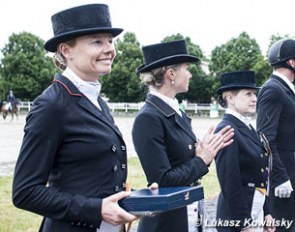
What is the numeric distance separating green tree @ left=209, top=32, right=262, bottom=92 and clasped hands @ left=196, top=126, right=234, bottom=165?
1743 inches

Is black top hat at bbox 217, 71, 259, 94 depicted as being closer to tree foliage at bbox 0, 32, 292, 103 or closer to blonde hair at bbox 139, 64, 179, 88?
blonde hair at bbox 139, 64, 179, 88

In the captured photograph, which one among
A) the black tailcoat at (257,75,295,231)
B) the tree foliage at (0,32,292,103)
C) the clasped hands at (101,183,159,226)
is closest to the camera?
the clasped hands at (101,183,159,226)

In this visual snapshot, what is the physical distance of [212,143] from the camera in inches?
125

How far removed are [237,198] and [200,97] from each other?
44.5m

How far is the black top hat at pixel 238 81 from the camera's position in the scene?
14.1 feet

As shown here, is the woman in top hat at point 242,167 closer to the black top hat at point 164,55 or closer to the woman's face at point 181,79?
the woman's face at point 181,79

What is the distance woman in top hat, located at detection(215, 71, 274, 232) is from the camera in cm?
388

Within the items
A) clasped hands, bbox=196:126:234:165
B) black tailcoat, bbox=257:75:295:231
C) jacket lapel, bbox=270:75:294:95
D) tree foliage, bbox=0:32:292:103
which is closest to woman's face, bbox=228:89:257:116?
black tailcoat, bbox=257:75:295:231

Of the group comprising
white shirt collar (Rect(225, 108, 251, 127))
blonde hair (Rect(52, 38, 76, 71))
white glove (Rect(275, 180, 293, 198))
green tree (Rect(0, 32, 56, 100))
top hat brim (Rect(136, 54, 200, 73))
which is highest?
green tree (Rect(0, 32, 56, 100))

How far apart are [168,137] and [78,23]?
116cm

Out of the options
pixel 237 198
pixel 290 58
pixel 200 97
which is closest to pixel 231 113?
pixel 237 198

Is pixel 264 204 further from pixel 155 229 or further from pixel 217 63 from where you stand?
pixel 217 63

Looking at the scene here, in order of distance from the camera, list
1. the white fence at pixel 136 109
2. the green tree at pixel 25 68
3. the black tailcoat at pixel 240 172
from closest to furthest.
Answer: the black tailcoat at pixel 240 172 < the white fence at pixel 136 109 < the green tree at pixel 25 68

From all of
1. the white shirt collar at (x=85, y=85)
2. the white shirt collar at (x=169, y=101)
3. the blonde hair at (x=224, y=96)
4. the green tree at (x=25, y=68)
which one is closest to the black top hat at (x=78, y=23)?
the white shirt collar at (x=85, y=85)
